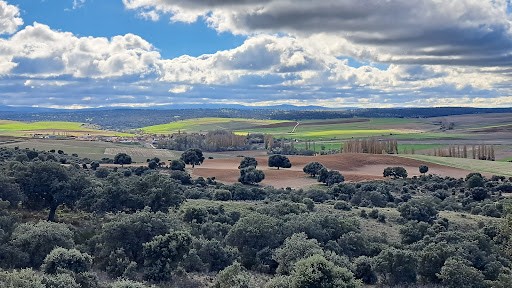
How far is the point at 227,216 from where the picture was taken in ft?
175

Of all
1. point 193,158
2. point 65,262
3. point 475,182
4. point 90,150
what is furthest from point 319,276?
point 90,150

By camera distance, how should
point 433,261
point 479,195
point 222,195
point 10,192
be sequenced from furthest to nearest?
point 479,195 < point 222,195 < point 10,192 < point 433,261

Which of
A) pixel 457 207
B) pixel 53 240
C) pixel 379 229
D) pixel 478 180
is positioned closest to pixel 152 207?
pixel 53 240

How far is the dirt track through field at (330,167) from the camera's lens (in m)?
102

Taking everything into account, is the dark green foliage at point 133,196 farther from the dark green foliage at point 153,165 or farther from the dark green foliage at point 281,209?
the dark green foliage at point 153,165

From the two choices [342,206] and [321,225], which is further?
[342,206]

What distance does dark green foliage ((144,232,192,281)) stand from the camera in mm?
35094

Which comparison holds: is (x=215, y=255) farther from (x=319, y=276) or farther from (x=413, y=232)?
(x=413, y=232)

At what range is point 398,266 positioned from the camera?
37.2 metres

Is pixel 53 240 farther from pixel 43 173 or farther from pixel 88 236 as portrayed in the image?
pixel 43 173

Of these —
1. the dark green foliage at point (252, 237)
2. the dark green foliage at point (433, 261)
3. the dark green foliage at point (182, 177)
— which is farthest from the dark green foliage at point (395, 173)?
the dark green foliage at point (433, 261)

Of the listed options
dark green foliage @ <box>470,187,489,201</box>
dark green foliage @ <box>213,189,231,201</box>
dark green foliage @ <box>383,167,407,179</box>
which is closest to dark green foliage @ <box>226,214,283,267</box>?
dark green foliage @ <box>213,189,231,201</box>

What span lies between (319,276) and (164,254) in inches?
496

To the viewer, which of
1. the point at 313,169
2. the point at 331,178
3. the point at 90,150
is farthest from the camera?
the point at 90,150
